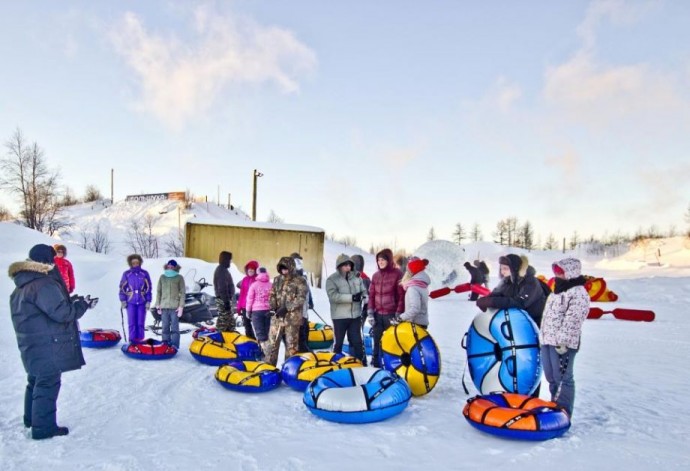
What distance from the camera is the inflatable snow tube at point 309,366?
5.78m

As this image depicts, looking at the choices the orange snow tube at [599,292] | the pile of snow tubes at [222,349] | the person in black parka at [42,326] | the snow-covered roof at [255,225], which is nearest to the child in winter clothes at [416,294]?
the pile of snow tubes at [222,349]

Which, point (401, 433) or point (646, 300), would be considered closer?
point (401, 433)

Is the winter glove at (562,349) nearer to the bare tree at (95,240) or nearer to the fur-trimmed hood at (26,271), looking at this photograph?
the fur-trimmed hood at (26,271)

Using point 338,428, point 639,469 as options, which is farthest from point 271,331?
point 639,469

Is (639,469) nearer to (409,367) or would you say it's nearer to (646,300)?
(409,367)

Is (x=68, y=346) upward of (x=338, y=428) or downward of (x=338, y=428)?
upward

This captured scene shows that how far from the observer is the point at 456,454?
3998 millimetres

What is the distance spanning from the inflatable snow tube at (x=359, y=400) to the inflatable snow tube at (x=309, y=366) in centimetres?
73

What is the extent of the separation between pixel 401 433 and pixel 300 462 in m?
1.08

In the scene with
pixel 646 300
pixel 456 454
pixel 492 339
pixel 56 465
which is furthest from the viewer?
pixel 646 300

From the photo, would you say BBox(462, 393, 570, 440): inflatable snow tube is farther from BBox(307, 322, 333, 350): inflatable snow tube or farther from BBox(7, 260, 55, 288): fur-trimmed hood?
BBox(307, 322, 333, 350): inflatable snow tube

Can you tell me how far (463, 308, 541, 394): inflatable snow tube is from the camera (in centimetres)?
523

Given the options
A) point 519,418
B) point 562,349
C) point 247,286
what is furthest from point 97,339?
point 562,349

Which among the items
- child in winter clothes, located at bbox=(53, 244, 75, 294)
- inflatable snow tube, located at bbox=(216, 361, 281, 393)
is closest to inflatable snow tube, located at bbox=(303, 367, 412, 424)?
inflatable snow tube, located at bbox=(216, 361, 281, 393)
